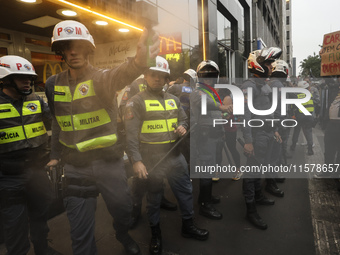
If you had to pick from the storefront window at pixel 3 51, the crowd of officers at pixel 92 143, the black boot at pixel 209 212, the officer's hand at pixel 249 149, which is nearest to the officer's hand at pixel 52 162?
the crowd of officers at pixel 92 143

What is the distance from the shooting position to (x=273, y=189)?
13.4 ft

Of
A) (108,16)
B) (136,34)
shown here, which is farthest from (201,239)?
(136,34)

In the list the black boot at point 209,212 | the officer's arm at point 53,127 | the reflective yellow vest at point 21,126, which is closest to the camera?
the officer's arm at point 53,127

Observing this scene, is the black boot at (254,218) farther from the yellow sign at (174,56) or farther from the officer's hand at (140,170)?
the yellow sign at (174,56)

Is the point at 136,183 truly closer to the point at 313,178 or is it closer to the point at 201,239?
the point at 201,239

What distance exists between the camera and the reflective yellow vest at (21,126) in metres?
2.27

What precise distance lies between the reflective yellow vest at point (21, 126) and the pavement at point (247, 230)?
4.15 feet

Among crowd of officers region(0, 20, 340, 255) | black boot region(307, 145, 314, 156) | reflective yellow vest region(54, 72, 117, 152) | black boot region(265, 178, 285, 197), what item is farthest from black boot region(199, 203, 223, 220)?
black boot region(307, 145, 314, 156)

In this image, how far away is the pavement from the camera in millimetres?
2686

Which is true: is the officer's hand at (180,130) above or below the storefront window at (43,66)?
below

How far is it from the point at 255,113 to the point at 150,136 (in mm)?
1509

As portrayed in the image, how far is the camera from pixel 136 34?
6078 mm

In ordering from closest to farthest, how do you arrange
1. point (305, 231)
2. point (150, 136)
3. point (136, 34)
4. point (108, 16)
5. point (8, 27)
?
point (150, 136) → point (305, 231) → point (108, 16) → point (8, 27) → point (136, 34)

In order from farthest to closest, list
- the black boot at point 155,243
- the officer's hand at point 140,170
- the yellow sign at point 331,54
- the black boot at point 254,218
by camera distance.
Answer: the yellow sign at point 331,54 < the black boot at point 254,218 < the black boot at point 155,243 < the officer's hand at point 140,170
